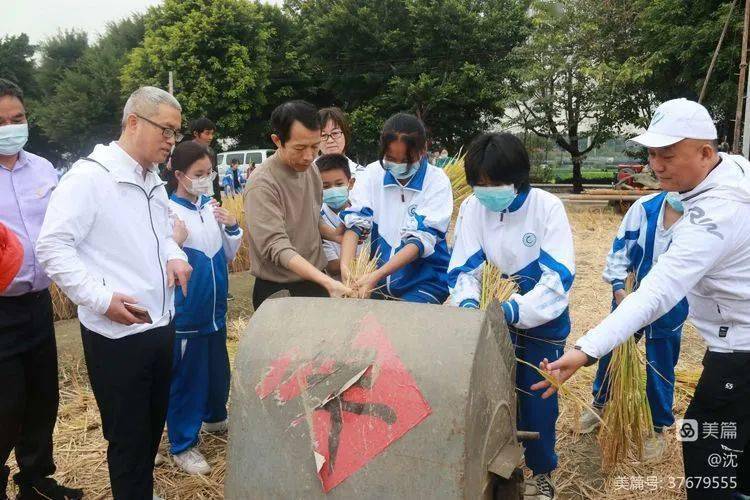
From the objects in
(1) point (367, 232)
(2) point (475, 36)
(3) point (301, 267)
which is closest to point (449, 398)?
(3) point (301, 267)

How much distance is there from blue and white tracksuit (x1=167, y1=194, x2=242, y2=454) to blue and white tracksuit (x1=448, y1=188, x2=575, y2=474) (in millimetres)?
1335

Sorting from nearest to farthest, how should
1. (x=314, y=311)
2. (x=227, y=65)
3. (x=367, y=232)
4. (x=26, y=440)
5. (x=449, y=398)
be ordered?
(x=449, y=398) < (x=314, y=311) < (x=26, y=440) < (x=367, y=232) < (x=227, y=65)

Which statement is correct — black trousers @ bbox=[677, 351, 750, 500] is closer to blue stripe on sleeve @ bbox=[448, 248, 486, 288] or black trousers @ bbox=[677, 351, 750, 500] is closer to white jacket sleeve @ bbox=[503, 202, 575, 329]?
white jacket sleeve @ bbox=[503, 202, 575, 329]

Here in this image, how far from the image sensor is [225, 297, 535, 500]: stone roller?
1482 mm

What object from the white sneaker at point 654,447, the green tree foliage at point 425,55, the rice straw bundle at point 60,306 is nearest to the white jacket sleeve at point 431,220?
the white sneaker at point 654,447

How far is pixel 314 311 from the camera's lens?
1744mm

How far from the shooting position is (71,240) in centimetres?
204

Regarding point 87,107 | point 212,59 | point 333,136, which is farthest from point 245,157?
point 333,136

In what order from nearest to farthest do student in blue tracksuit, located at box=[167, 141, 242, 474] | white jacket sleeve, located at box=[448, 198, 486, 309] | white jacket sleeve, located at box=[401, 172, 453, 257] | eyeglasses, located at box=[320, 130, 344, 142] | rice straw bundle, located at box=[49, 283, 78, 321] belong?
1. white jacket sleeve, located at box=[448, 198, 486, 309]
2. white jacket sleeve, located at box=[401, 172, 453, 257]
3. student in blue tracksuit, located at box=[167, 141, 242, 474]
4. eyeglasses, located at box=[320, 130, 344, 142]
5. rice straw bundle, located at box=[49, 283, 78, 321]

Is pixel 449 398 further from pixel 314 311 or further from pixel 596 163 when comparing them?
pixel 596 163

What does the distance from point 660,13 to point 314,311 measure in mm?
17455

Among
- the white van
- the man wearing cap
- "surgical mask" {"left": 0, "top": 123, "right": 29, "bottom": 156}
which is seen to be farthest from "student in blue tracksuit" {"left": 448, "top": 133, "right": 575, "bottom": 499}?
the white van

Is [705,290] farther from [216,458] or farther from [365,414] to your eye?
[216,458]

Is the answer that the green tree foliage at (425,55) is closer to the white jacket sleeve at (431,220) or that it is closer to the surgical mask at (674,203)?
the surgical mask at (674,203)
